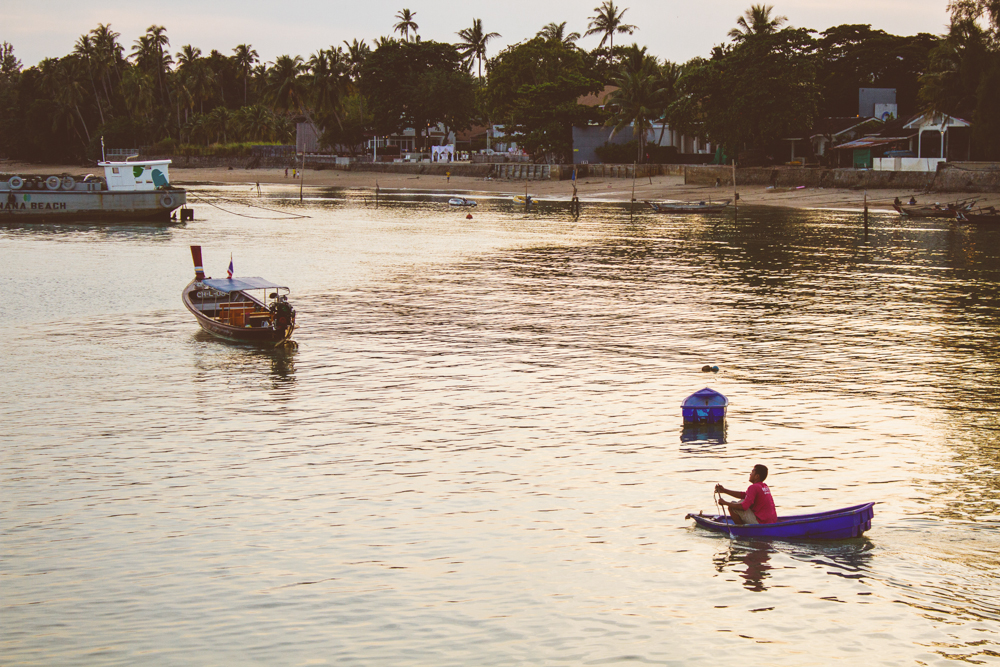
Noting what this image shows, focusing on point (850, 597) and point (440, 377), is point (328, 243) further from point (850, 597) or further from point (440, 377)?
point (850, 597)

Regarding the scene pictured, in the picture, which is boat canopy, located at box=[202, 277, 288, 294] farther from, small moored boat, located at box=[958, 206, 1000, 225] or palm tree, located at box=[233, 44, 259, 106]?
palm tree, located at box=[233, 44, 259, 106]

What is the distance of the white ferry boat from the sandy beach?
153ft

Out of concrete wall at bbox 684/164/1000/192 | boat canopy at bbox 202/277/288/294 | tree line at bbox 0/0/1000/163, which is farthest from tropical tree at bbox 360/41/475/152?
boat canopy at bbox 202/277/288/294

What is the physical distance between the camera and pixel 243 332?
3584cm

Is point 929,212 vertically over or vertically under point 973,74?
under

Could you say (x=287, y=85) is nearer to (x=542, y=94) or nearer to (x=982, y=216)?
(x=542, y=94)

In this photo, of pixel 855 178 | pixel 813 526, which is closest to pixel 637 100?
pixel 855 178

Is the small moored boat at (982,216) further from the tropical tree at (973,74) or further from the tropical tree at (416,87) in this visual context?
the tropical tree at (416,87)

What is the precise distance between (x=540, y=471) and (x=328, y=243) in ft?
177

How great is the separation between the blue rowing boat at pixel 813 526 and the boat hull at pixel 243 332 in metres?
21.0

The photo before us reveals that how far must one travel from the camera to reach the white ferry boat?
85688 millimetres

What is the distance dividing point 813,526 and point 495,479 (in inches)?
274

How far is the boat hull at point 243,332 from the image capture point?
35.2 m

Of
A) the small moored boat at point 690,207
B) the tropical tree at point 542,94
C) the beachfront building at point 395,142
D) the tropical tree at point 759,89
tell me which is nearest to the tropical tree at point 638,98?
the tropical tree at point 542,94
